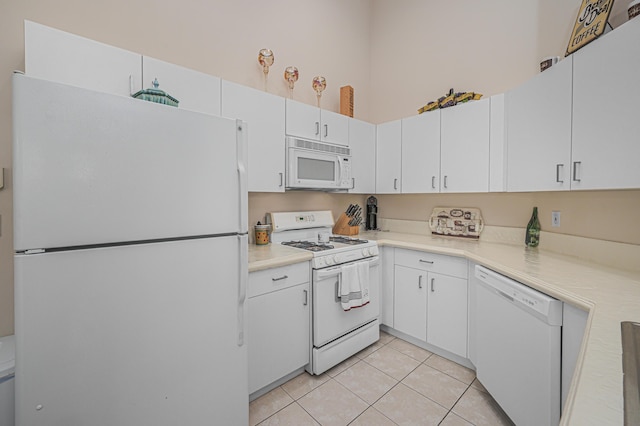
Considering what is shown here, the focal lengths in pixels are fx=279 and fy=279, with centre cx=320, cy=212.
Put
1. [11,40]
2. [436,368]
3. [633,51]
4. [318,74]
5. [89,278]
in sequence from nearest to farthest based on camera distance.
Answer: [89,278]
[633,51]
[11,40]
[436,368]
[318,74]

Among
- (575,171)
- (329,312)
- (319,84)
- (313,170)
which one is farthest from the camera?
(319,84)

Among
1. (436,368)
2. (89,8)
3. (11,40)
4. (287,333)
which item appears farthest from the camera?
(436,368)

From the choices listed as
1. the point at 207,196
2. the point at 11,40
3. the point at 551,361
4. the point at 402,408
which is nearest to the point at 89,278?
the point at 207,196

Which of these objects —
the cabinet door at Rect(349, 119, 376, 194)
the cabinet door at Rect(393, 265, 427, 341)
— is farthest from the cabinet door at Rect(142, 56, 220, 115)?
the cabinet door at Rect(393, 265, 427, 341)

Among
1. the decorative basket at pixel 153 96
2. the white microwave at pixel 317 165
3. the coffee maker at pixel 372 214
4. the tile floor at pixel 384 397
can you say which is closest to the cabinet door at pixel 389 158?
the coffee maker at pixel 372 214

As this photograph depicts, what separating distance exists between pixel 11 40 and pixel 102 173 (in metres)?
1.21

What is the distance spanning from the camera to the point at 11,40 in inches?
58.5

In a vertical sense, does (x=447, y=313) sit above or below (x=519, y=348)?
below

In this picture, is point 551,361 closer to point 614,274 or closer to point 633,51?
point 614,274

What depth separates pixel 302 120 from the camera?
243 centimetres

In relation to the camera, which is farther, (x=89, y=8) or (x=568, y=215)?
(x=568, y=215)

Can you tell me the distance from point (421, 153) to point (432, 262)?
42.2 inches

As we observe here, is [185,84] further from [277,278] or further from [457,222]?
[457,222]

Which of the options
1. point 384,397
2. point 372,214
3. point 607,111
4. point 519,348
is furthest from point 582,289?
point 372,214
